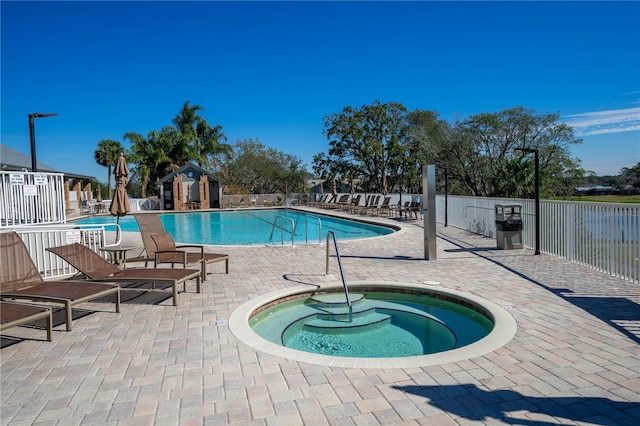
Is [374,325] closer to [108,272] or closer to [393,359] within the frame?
[393,359]

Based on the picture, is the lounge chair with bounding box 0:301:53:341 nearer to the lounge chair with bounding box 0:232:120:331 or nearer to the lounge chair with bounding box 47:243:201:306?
the lounge chair with bounding box 0:232:120:331

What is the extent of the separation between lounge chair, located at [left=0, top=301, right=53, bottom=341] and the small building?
2940 cm

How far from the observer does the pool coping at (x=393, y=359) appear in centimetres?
327

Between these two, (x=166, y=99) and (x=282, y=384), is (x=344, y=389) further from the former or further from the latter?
(x=166, y=99)

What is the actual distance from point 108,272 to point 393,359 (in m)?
3.93

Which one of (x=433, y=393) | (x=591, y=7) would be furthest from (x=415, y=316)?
(x=591, y=7)

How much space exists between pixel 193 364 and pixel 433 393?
1.88 m

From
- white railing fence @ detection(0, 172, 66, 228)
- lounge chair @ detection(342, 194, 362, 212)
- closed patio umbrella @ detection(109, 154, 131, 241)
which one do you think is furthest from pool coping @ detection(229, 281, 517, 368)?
lounge chair @ detection(342, 194, 362, 212)

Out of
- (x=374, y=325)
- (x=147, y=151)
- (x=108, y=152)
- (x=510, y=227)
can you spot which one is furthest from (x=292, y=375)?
(x=108, y=152)

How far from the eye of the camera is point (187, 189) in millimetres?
32781

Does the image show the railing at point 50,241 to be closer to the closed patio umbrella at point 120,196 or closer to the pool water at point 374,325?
the closed patio umbrella at point 120,196

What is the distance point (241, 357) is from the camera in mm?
3428

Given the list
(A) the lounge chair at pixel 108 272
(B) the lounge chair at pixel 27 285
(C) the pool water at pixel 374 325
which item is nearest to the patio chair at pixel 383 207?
(C) the pool water at pixel 374 325

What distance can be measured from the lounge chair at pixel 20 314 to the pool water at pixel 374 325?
2044 millimetres
